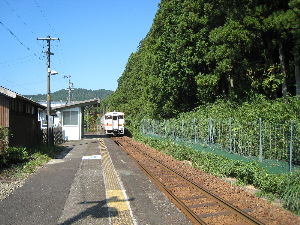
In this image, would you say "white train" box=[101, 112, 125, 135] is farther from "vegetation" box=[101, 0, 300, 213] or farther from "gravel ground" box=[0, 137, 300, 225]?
"gravel ground" box=[0, 137, 300, 225]

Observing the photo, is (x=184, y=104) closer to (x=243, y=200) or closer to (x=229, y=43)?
(x=229, y=43)

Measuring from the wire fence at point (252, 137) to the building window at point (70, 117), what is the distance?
14349 mm

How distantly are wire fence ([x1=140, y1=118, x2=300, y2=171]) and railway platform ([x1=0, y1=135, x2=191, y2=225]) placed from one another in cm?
459

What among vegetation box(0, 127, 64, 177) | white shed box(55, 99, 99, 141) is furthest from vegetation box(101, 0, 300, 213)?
white shed box(55, 99, 99, 141)

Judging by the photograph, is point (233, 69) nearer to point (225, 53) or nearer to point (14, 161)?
point (225, 53)

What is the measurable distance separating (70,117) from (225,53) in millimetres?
17510

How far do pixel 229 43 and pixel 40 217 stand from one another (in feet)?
50.1

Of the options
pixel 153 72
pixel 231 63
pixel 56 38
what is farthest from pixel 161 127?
pixel 56 38

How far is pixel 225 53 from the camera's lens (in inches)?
715

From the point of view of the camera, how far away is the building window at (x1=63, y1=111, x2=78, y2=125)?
94.6 feet

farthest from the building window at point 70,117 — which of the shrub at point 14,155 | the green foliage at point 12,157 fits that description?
the shrub at point 14,155

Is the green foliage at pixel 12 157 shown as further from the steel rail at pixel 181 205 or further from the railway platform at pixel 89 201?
the steel rail at pixel 181 205

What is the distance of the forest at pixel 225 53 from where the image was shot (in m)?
16.5

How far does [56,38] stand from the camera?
24.5 meters
